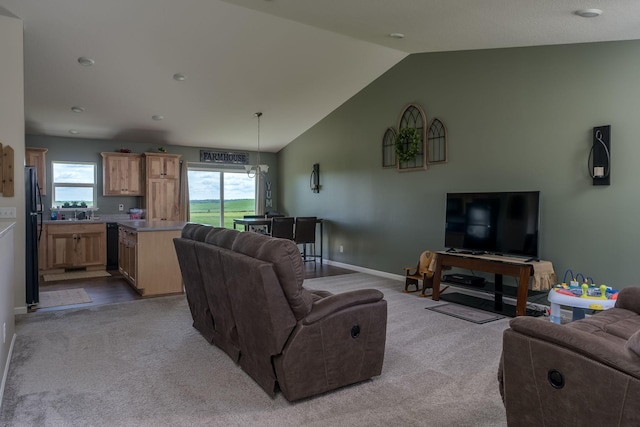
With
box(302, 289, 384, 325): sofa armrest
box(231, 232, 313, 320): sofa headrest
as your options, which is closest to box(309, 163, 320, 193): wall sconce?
box(302, 289, 384, 325): sofa armrest

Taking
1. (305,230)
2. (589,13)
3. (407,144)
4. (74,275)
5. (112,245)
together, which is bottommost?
(74,275)

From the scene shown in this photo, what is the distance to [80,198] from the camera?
7.52 metres

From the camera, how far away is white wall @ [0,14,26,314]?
161 inches

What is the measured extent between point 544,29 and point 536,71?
0.95m

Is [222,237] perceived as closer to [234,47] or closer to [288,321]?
[288,321]

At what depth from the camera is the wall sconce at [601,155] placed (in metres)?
3.92

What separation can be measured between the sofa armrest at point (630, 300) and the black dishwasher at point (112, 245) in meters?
7.19

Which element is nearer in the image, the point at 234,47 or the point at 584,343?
the point at 584,343

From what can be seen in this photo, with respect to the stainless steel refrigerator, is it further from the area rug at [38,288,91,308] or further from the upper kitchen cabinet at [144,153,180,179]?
the upper kitchen cabinet at [144,153,180,179]

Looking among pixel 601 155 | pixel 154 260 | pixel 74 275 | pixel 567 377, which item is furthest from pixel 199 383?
pixel 74 275

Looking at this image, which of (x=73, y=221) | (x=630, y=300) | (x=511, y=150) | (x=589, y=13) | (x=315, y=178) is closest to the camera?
(x=630, y=300)

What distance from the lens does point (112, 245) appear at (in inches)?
287

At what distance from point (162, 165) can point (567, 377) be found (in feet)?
24.7

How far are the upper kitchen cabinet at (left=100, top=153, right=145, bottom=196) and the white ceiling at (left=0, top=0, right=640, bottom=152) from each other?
16.5 inches
